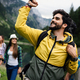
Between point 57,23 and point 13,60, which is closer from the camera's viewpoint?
point 57,23

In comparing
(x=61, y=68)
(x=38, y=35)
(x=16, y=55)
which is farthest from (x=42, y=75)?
(x=16, y=55)

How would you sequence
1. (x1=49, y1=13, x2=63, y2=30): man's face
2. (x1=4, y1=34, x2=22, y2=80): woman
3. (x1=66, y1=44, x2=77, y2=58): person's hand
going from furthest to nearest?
1. (x1=4, y1=34, x2=22, y2=80): woman
2. (x1=49, y1=13, x2=63, y2=30): man's face
3. (x1=66, y1=44, x2=77, y2=58): person's hand

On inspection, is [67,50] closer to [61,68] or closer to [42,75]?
[61,68]

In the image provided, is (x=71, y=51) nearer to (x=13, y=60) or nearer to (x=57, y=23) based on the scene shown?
(x=57, y=23)

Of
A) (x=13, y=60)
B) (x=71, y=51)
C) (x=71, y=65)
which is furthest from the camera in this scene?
(x=13, y=60)

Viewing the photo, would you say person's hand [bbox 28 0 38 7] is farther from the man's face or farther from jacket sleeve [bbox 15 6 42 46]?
the man's face

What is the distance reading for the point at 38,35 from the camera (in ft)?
5.88

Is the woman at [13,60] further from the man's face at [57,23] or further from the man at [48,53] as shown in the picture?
the man's face at [57,23]

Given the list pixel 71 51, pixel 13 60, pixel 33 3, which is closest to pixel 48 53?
pixel 71 51

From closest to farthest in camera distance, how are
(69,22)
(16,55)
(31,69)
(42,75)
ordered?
1. (42,75)
2. (31,69)
3. (69,22)
4. (16,55)

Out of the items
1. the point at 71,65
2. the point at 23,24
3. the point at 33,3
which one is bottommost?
the point at 71,65

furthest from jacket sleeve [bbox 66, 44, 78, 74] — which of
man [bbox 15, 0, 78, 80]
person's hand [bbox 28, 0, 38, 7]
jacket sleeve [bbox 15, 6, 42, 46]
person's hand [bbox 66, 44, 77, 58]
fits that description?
person's hand [bbox 28, 0, 38, 7]

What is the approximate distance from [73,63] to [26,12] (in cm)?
109

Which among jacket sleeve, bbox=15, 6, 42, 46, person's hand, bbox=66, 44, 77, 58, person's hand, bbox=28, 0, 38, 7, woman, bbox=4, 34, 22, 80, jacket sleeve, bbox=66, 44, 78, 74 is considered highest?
person's hand, bbox=28, 0, 38, 7
